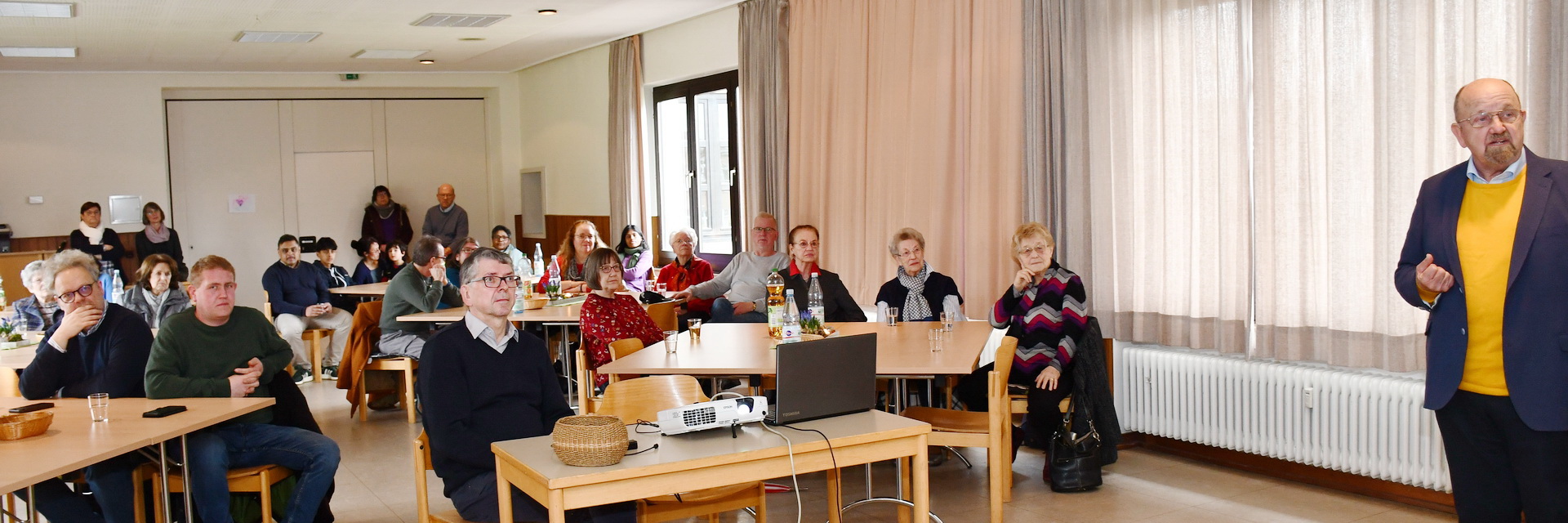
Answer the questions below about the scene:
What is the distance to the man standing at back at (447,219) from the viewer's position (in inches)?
523

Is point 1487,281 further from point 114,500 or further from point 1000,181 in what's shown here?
point 114,500

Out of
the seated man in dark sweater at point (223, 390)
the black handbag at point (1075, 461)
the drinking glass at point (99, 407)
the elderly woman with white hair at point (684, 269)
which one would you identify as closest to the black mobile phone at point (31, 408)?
the drinking glass at point (99, 407)

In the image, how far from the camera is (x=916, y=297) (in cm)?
614

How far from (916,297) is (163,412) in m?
3.71

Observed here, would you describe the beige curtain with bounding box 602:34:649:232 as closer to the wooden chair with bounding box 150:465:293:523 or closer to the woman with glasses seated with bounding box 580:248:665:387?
the woman with glasses seated with bounding box 580:248:665:387

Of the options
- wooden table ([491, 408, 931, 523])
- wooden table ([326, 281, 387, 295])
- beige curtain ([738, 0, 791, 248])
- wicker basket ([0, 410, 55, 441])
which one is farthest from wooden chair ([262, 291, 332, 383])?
wooden table ([491, 408, 931, 523])

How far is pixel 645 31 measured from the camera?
34.3ft

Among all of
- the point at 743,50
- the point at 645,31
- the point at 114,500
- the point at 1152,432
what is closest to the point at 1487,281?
the point at 1152,432

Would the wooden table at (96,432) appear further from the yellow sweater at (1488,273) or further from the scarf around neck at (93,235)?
the scarf around neck at (93,235)

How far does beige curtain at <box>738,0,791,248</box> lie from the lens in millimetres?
8523

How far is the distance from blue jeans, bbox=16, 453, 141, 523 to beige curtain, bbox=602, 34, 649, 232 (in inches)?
275

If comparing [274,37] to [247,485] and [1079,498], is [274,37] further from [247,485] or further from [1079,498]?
[1079,498]

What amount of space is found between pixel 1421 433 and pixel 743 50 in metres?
5.79

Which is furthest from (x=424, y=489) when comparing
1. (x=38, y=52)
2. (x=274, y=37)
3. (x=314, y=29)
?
(x=38, y=52)
